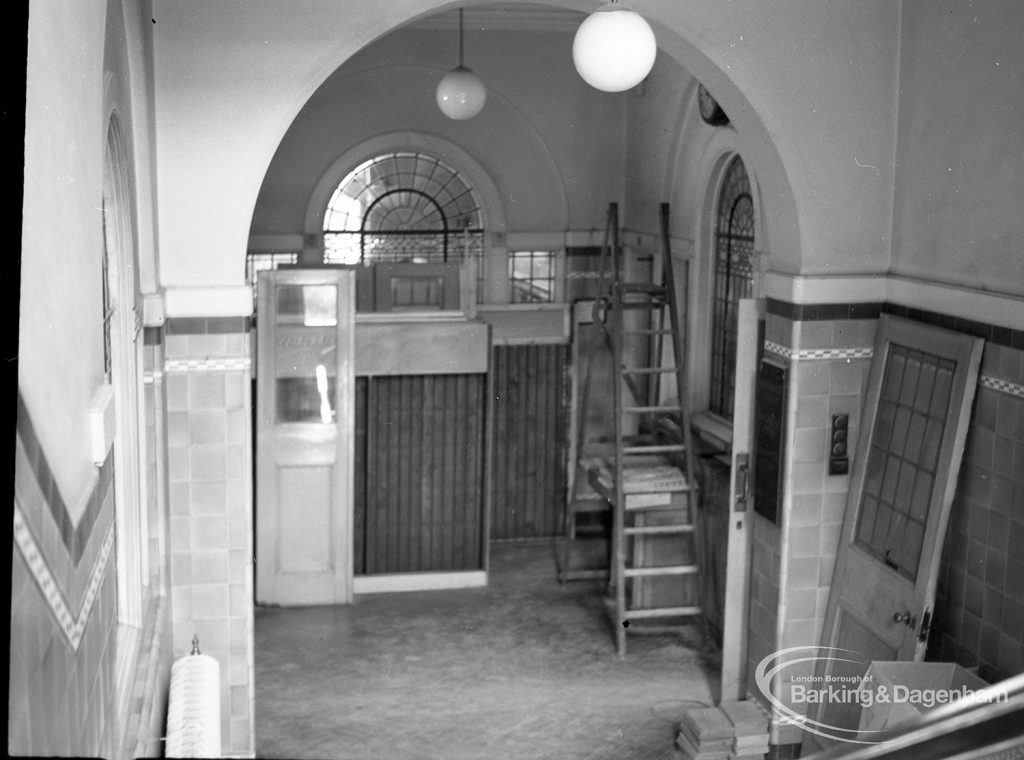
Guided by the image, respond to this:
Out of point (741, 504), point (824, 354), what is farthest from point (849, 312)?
point (741, 504)

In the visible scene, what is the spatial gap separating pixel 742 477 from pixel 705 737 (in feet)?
4.87

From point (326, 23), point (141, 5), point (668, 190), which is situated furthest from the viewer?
point (668, 190)

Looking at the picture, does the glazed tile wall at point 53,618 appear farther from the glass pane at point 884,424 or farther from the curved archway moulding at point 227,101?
the glass pane at point 884,424

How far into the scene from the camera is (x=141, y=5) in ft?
18.0

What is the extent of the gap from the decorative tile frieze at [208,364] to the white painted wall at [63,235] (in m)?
2.50

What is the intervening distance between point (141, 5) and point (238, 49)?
1.66 feet

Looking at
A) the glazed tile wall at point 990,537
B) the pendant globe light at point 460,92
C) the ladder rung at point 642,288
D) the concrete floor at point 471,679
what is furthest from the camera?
the ladder rung at point 642,288

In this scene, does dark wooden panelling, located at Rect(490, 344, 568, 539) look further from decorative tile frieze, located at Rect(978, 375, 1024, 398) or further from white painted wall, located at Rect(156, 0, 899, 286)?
decorative tile frieze, located at Rect(978, 375, 1024, 398)

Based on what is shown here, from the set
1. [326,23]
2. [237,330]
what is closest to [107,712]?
[237,330]

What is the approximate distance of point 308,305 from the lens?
8609 millimetres

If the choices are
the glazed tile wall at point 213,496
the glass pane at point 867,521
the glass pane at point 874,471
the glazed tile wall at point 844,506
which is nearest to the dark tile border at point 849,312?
the glazed tile wall at point 844,506

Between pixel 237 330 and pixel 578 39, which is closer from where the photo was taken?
pixel 578 39

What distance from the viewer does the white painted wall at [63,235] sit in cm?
240

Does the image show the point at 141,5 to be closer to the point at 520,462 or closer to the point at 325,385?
the point at 325,385
